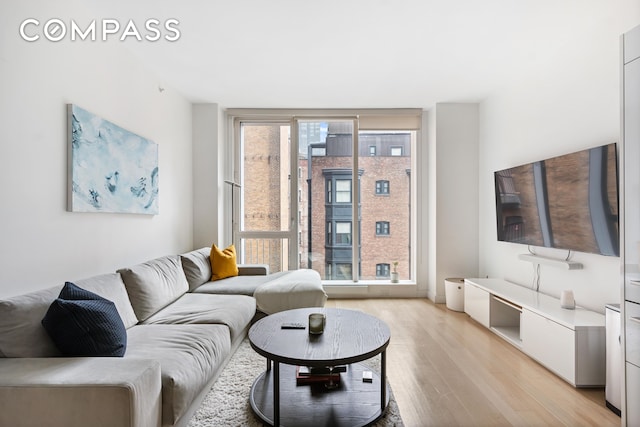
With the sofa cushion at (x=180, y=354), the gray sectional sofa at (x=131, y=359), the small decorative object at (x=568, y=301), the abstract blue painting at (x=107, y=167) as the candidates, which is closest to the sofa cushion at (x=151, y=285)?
the gray sectional sofa at (x=131, y=359)

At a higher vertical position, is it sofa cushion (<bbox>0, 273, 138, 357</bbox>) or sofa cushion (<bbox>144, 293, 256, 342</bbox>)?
sofa cushion (<bbox>0, 273, 138, 357</bbox>)

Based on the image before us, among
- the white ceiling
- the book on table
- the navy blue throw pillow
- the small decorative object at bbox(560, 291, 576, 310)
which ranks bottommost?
the book on table

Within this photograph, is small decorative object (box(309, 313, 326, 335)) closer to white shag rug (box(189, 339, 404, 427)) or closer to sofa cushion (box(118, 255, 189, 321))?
white shag rug (box(189, 339, 404, 427))

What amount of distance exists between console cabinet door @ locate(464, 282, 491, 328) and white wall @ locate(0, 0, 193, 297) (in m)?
3.50

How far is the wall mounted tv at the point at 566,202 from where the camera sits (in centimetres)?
239

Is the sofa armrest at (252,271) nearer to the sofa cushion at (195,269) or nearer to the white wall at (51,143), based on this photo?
the sofa cushion at (195,269)

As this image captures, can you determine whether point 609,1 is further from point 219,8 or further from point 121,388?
point 121,388

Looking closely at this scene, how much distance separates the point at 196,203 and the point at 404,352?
3.25 m

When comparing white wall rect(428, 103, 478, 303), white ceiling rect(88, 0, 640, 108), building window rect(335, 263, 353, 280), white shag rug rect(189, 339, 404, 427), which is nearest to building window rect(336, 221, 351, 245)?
building window rect(335, 263, 353, 280)

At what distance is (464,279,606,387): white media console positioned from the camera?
231 centimetres

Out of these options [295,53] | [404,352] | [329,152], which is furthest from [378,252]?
[295,53]

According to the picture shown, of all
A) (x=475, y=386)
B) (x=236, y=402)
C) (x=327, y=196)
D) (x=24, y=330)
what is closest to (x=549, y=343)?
(x=475, y=386)

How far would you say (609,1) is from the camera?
237 centimetres

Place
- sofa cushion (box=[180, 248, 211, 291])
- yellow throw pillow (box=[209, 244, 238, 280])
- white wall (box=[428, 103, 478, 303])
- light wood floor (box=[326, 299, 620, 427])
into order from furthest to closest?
white wall (box=[428, 103, 478, 303]) → yellow throw pillow (box=[209, 244, 238, 280]) → sofa cushion (box=[180, 248, 211, 291]) → light wood floor (box=[326, 299, 620, 427])
